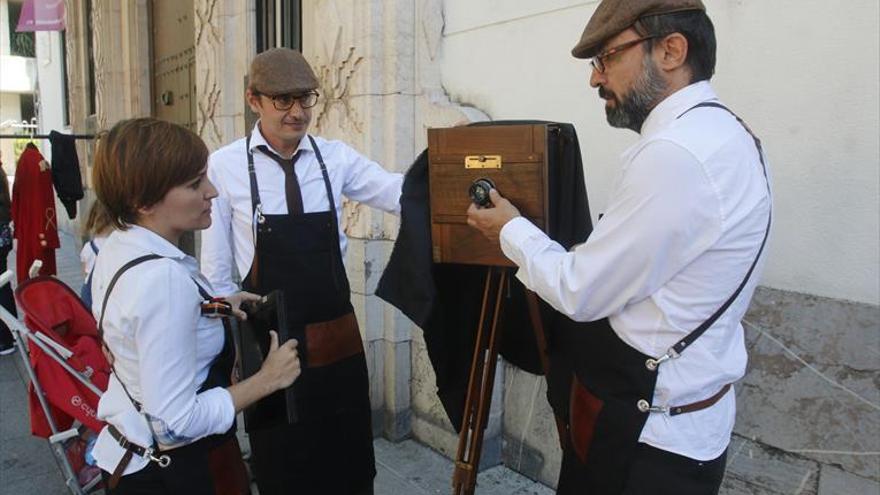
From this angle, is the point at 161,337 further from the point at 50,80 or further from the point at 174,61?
the point at 50,80

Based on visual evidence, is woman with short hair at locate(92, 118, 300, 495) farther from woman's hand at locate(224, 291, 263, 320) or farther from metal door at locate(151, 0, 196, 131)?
metal door at locate(151, 0, 196, 131)

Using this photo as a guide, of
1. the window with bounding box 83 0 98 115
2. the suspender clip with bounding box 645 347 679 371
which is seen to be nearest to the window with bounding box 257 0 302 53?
the suspender clip with bounding box 645 347 679 371

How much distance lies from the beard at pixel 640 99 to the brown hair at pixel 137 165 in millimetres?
1017

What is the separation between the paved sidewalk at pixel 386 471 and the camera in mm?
3395

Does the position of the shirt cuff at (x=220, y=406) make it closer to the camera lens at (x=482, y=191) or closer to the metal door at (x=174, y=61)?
the camera lens at (x=482, y=191)

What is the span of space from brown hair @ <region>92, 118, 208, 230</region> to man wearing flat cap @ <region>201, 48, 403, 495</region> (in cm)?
79

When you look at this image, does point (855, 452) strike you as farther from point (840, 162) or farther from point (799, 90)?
point (799, 90)

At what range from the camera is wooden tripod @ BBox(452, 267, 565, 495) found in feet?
6.31

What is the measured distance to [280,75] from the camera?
2.41 meters

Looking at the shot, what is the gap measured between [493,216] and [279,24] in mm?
3878

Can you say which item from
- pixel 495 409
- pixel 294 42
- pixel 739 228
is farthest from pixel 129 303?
pixel 294 42

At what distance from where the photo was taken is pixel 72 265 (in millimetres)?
10227

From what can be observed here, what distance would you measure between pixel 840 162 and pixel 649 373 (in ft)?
3.97

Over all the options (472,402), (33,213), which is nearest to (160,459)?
(472,402)
